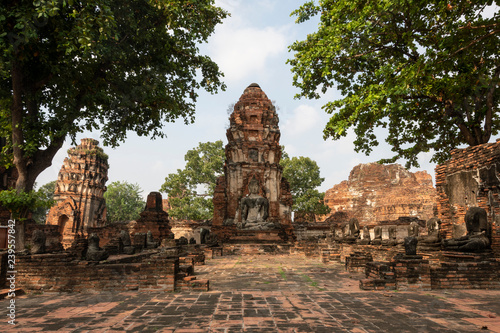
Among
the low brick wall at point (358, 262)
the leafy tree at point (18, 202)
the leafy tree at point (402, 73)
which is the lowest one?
the low brick wall at point (358, 262)

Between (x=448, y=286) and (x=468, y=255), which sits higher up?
(x=468, y=255)

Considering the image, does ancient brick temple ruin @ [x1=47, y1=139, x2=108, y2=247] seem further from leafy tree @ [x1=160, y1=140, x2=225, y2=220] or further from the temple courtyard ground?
the temple courtyard ground

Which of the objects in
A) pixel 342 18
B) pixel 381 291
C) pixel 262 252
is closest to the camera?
pixel 381 291

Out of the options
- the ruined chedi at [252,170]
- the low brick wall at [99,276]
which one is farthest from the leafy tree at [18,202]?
the ruined chedi at [252,170]

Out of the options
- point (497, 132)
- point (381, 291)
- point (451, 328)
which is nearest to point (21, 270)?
point (381, 291)

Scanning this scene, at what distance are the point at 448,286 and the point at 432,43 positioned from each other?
26.5 ft

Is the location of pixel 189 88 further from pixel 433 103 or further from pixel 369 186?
pixel 369 186

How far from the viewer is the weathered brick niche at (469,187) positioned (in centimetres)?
849

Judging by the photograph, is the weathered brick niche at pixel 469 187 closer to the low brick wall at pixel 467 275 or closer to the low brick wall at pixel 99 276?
the low brick wall at pixel 467 275

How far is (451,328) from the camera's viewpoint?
4062mm

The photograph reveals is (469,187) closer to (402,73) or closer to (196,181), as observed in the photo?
(402,73)

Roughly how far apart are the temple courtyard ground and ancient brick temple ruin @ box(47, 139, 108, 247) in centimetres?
2948

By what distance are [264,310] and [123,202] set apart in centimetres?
4680

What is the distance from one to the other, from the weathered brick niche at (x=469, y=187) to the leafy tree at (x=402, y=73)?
1.93m
